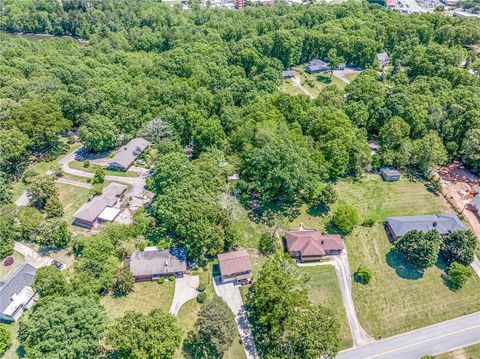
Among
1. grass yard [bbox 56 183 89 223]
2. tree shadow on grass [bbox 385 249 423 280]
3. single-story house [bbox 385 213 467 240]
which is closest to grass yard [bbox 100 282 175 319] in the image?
grass yard [bbox 56 183 89 223]

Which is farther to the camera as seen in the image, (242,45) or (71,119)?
(242,45)

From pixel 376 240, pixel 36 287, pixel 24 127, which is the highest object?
pixel 24 127

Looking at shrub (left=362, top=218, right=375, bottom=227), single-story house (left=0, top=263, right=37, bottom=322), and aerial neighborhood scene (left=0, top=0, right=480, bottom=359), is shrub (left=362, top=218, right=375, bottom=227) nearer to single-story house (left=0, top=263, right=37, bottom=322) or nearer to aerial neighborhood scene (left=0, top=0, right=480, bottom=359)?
aerial neighborhood scene (left=0, top=0, right=480, bottom=359)

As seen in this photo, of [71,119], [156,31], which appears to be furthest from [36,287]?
[156,31]

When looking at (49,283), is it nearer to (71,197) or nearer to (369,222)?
(71,197)

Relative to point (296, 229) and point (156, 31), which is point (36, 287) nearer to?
point (296, 229)

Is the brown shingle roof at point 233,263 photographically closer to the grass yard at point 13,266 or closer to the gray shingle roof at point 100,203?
the gray shingle roof at point 100,203
